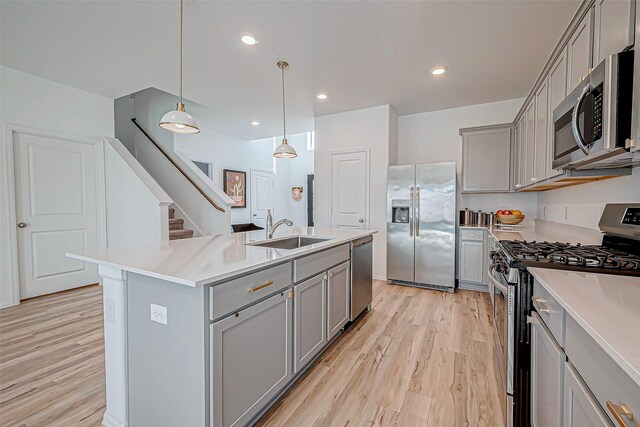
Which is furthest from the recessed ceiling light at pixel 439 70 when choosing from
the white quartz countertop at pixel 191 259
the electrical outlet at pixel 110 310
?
the electrical outlet at pixel 110 310

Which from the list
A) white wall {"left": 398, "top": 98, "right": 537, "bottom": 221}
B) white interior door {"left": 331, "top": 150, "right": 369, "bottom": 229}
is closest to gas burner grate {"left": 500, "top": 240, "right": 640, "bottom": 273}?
white wall {"left": 398, "top": 98, "right": 537, "bottom": 221}

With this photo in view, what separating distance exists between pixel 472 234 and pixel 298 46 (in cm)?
317

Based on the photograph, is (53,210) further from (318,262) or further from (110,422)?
(318,262)

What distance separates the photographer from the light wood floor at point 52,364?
1681 mm

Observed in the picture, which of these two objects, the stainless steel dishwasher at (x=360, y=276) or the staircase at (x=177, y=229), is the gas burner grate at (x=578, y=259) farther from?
the staircase at (x=177, y=229)

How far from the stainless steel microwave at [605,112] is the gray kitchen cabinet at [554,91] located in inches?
22.0

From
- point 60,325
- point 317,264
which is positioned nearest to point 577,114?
point 317,264

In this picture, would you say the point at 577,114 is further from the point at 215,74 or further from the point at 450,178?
the point at 215,74

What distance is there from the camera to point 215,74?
339cm

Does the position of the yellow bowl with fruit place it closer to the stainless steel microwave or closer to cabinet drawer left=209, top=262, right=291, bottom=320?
the stainless steel microwave

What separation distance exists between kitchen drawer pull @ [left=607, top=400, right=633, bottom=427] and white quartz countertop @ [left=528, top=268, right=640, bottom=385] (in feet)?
0.39

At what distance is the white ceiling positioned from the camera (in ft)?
7.45

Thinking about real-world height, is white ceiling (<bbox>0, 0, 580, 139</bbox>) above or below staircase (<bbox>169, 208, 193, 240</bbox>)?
above

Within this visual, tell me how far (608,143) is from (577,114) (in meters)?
0.31
